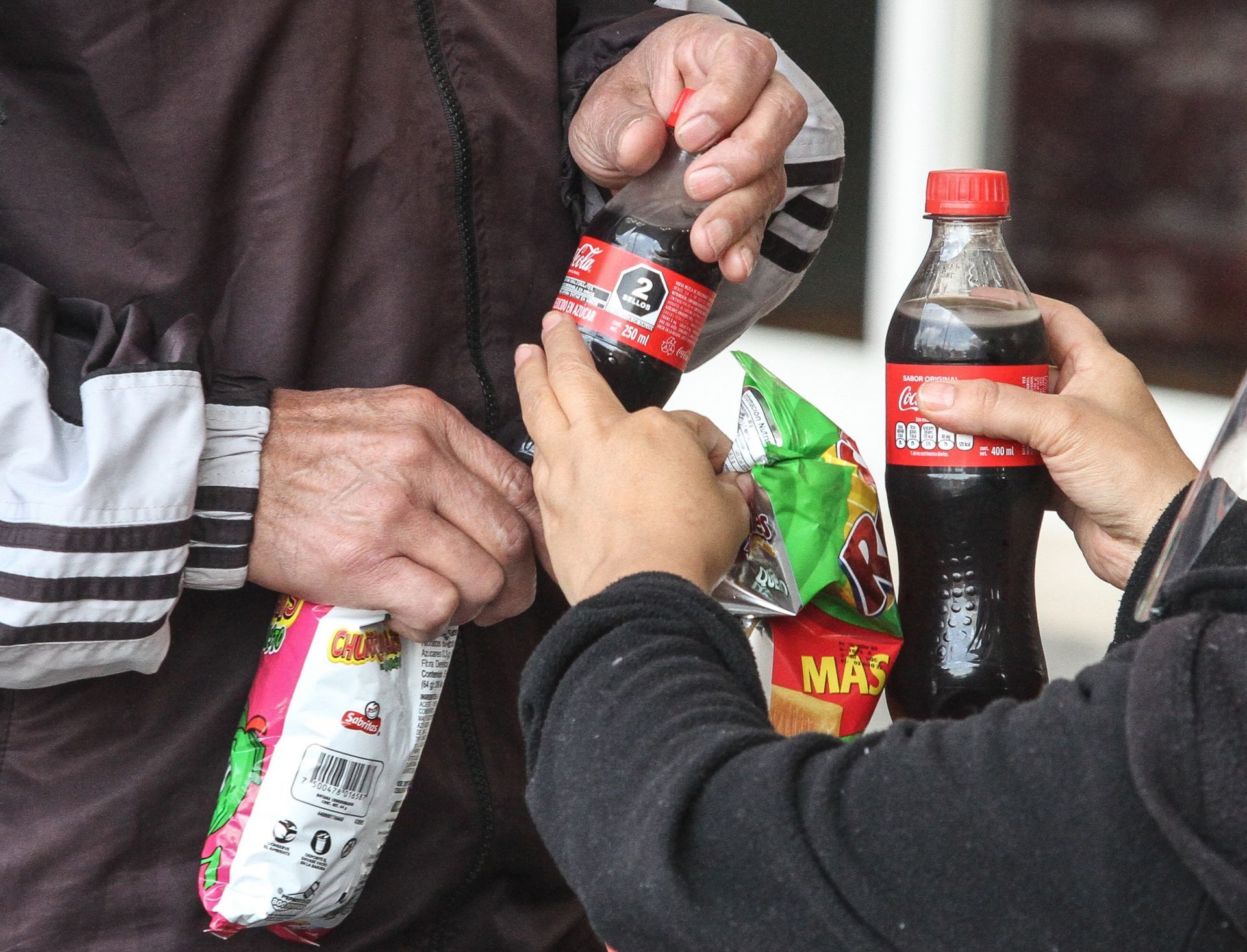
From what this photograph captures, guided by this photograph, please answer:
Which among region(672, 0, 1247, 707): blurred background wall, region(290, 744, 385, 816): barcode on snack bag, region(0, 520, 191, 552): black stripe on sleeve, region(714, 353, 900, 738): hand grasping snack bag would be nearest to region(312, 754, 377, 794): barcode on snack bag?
region(290, 744, 385, 816): barcode on snack bag

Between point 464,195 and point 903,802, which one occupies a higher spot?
point 464,195

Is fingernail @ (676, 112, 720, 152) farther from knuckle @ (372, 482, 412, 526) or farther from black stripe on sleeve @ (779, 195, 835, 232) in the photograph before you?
knuckle @ (372, 482, 412, 526)

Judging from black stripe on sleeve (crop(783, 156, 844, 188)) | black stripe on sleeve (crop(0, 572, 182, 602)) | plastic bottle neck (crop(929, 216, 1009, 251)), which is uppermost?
black stripe on sleeve (crop(783, 156, 844, 188))

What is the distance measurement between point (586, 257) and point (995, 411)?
1.23 ft

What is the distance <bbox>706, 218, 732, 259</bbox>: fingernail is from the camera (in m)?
1.09

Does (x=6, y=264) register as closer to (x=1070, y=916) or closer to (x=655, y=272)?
(x=655, y=272)

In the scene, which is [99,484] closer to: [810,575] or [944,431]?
[810,575]

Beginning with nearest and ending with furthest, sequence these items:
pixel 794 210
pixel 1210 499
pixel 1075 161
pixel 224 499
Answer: pixel 1210 499 < pixel 224 499 < pixel 794 210 < pixel 1075 161

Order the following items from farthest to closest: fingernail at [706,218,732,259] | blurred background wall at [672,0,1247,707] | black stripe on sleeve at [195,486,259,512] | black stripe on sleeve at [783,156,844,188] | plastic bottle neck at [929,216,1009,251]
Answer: blurred background wall at [672,0,1247,707]
black stripe on sleeve at [783,156,844,188]
plastic bottle neck at [929,216,1009,251]
fingernail at [706,218,732,259]
black stripe on sleeve at [195,486,259,512]

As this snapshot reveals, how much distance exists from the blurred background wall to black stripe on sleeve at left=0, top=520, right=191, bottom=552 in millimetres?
2713

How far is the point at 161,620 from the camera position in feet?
3.15

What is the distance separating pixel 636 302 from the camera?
105 cm

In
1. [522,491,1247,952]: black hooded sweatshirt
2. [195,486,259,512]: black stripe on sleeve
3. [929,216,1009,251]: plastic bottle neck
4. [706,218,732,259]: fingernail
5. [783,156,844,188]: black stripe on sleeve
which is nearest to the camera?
[522,491,1247,952]: black hooded sweatshirt

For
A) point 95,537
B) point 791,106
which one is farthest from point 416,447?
point 791,106
